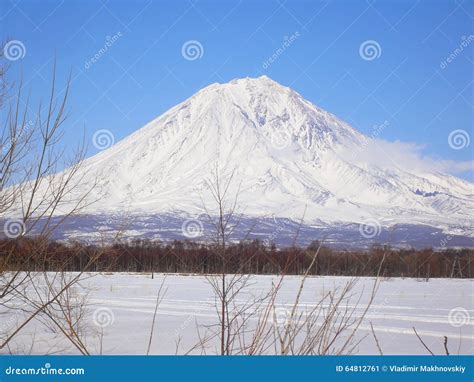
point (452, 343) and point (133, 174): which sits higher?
point (133, 174)

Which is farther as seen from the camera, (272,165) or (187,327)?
(272,165)

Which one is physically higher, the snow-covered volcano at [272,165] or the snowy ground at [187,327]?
the snow-covered volcano at [272,165]

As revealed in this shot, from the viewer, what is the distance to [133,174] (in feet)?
415

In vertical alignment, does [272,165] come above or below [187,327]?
above

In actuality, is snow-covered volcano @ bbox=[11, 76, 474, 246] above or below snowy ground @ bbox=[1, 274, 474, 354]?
above

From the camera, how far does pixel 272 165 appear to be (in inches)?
5335

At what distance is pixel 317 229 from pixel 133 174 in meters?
58.4

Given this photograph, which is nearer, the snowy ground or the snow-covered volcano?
the snowy ground

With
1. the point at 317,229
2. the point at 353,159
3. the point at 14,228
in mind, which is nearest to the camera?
the point at 14,228

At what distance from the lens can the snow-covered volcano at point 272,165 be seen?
10488cm

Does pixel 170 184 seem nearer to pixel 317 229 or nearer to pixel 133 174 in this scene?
pixel 133 174

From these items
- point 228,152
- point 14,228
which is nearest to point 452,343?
point 14,228

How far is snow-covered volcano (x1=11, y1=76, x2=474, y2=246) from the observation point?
10488 centimetres

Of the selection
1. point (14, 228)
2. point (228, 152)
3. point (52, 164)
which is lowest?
point (14, 228)
